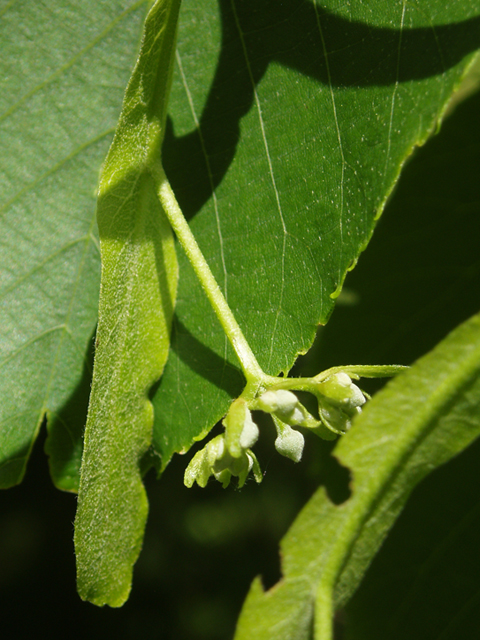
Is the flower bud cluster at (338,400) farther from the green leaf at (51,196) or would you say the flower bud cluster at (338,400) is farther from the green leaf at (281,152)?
the green leaf at (51,196)

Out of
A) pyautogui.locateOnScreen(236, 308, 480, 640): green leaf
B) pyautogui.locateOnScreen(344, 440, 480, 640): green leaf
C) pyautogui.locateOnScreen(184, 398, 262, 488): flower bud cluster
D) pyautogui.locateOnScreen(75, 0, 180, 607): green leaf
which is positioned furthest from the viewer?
pyautogui.locateOnScreen(344, 440, 480, 640): green leaf

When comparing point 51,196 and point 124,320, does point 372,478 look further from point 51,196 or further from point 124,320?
point 51,196

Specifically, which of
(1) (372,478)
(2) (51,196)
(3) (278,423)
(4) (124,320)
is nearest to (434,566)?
(3) (278,423)

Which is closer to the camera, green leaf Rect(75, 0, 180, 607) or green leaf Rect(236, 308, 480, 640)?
green leaf Rect(236, 308, 480, 640)

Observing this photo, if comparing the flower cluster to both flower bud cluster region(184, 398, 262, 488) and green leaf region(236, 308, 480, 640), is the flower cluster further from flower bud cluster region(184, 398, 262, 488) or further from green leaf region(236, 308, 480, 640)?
green leaf region(236, 308, 480, 640)

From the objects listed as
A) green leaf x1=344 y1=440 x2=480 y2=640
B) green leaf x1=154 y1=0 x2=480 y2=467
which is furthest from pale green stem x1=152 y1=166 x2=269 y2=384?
green leaf x1=344 y1=440 x2=480 y2=640

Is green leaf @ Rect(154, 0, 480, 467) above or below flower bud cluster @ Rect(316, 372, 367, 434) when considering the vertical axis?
above
